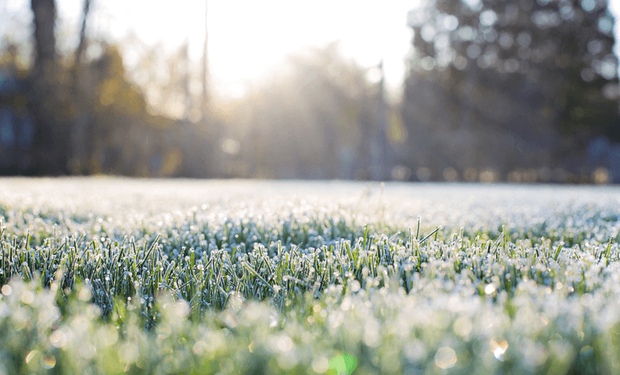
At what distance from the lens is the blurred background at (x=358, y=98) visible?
72.1 feet

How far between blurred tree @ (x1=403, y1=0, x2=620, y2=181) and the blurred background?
85 millimetres

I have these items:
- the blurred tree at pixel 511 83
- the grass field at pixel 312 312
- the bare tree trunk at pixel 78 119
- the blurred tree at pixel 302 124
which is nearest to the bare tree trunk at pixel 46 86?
the bare tree trunk at pixel 78 119

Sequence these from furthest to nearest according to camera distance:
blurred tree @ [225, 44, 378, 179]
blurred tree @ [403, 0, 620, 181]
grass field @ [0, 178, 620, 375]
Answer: blurred tree @ [403, 0, 620, 181] → blurred tree @ [225, 44, 378, 179] → grass field @ [0, 178, 620, 375]

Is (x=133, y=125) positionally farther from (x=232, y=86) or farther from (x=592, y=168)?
(x=592, y=168)

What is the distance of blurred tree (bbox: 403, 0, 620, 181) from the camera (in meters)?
26.7

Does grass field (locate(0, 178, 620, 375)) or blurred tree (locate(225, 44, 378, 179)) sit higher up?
blurred tree (locate(225, 44, 378, 179))

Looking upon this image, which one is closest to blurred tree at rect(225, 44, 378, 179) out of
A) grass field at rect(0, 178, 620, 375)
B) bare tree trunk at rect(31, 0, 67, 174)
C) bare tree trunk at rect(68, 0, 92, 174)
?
bare tree trunk at rect(68, 0, 92, 174)

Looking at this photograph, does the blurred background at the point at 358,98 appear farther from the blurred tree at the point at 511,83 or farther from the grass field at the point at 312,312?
the grass field at the point at 312,312

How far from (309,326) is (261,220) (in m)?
1.94

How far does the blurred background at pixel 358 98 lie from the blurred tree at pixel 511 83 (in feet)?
0.28

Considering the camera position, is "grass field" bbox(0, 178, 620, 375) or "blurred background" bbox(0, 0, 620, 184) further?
"blurred background" bbox(0, 0, 620, 184)

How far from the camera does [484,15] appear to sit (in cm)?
2791

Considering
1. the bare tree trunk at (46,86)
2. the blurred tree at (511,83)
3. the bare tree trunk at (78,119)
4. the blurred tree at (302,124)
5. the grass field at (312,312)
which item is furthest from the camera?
the blurred tree at (511,83)

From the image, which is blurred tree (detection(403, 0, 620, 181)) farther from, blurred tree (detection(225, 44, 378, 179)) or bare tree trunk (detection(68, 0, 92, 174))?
bare tree trunk (detection(68, 0, 92, 174))
